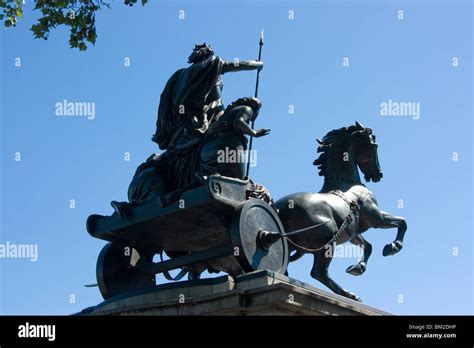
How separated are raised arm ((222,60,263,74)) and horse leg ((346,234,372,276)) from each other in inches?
130

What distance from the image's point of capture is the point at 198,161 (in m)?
15.3

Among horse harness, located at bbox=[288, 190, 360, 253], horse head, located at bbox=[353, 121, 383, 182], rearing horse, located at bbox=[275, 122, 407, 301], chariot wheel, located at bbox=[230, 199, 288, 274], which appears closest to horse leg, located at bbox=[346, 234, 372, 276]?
rearing horse, located at bbox=[275, 122, 407, 301]

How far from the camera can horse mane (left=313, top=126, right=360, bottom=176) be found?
57.2ft

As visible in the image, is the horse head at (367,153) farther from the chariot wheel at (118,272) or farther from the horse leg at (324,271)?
the chariot wheel at (118,272)

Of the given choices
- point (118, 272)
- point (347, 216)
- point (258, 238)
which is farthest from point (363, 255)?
point (118, 272)

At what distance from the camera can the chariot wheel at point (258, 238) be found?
1427cm

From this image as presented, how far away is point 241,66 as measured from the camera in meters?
16.2

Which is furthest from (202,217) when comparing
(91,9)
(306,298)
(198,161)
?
(91,9)

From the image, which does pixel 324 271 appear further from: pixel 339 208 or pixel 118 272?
pixel 118 272

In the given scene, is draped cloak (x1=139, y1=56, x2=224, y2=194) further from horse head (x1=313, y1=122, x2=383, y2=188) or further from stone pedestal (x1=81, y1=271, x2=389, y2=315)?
horse head (x1=313, y1=122, x2=383, y2=188)

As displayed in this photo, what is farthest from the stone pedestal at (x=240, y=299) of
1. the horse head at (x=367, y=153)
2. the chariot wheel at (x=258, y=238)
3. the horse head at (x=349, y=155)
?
the horse head at (x=367, y=153)

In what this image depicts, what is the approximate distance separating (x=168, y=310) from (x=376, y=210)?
4657mm
